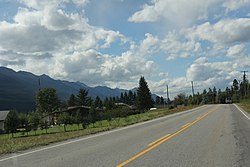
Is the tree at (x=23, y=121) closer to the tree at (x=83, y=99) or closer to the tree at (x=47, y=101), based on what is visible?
the tree at (x=47, y=101)

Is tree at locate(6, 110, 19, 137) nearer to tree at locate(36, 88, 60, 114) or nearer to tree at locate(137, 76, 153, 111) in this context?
tree at locate(137, 76, 153, 111)

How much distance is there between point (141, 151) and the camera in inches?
467

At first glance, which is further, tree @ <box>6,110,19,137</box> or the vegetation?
tree @ <box>6,110,19,137</box>

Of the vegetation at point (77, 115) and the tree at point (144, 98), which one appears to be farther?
the tree at point (144, 98)

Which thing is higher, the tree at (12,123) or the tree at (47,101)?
the tree at (47,101)

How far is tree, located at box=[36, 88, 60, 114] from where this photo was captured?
11838 cm

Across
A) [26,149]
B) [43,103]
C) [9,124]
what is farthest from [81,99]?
[26,149]

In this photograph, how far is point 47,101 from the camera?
11975cm

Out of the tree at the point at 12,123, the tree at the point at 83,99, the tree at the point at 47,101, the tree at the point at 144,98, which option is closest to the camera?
the tree at the point at 12,123

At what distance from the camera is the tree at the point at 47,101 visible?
11838cm

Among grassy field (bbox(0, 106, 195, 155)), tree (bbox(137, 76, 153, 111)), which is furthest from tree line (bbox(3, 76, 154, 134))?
grassy field (bbox(0, 106, 195, 155))

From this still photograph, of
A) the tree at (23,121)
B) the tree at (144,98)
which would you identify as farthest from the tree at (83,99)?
the tree at (23,121)

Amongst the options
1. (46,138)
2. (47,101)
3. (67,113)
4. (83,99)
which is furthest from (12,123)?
(83,99)

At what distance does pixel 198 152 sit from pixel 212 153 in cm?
44
